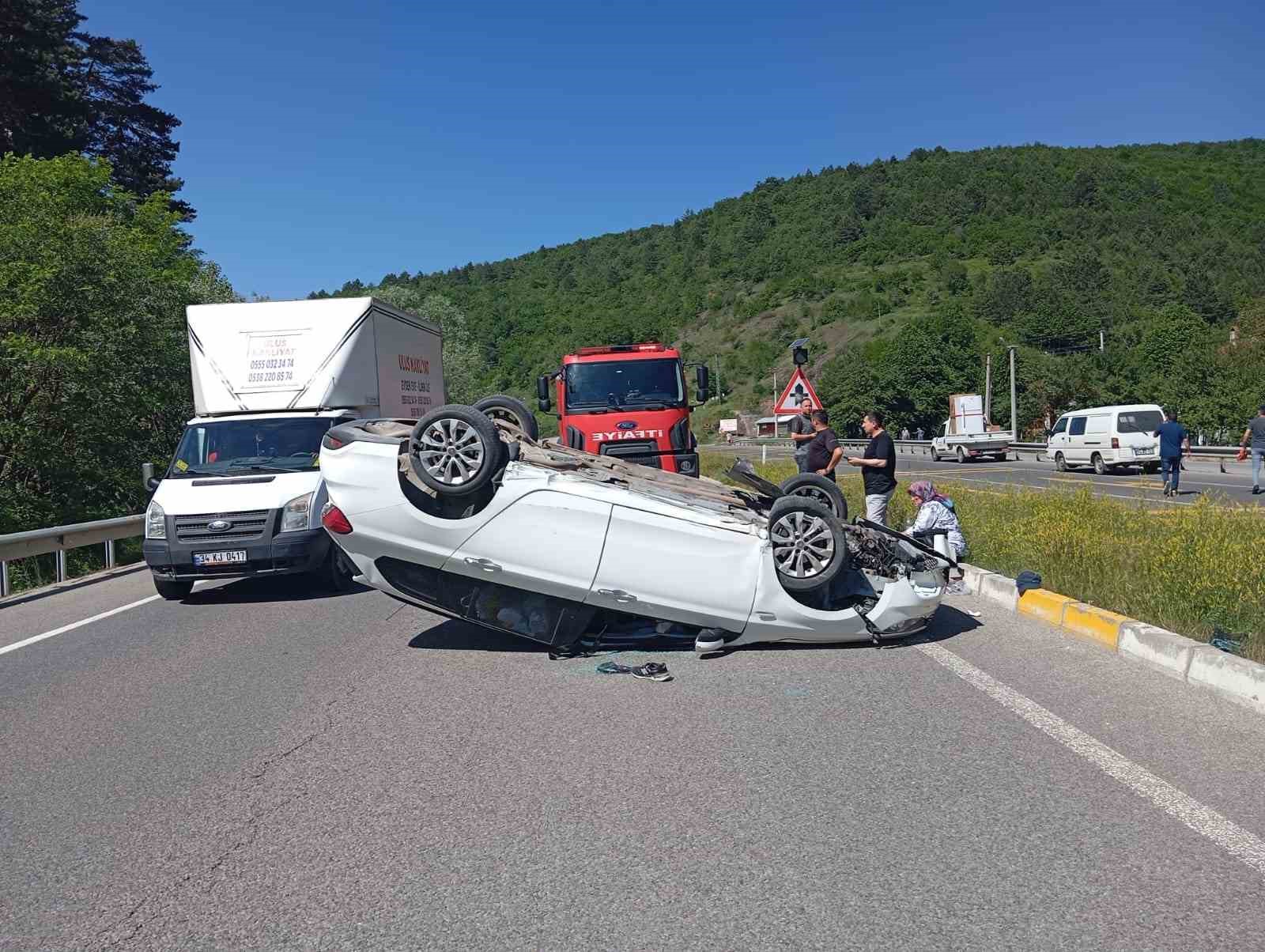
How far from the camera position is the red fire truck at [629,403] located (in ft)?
55.1

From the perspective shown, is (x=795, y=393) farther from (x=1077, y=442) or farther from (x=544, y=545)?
(x=1077, y=442)

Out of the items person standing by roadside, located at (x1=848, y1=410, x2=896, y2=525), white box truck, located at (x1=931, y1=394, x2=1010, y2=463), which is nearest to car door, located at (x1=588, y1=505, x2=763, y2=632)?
person standing by roadside, located at (x1=848, y1=410, x2=896, y2=525)

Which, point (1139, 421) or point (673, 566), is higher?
point (673, 566)

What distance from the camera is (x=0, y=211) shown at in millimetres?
22297

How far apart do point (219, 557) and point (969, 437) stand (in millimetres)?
42225

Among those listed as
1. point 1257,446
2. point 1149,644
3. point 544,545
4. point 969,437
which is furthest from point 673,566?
point 969,437

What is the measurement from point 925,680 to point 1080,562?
359cm

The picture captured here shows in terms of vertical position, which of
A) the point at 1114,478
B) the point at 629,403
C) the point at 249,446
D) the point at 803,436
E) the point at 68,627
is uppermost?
the point at 629,403

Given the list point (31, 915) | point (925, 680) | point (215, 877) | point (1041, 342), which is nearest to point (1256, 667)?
point (925, 680)

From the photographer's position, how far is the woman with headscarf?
10.3 meters

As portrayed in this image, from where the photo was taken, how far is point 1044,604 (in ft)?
27.3

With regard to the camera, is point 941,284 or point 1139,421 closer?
point 1139,421

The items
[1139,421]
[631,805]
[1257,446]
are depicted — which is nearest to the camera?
[631,805]

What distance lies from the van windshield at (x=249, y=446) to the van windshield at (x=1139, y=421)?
2776 centimetres
